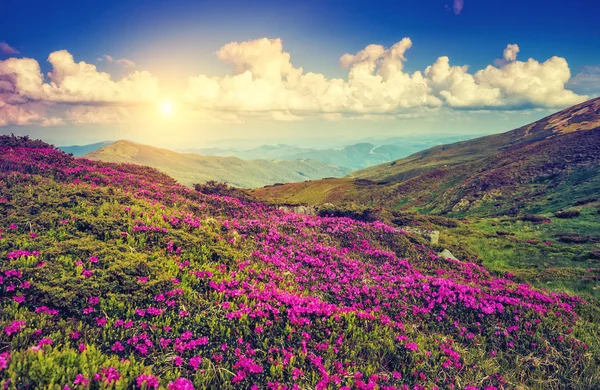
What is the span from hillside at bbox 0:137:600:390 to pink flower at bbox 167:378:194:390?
2 centimetres

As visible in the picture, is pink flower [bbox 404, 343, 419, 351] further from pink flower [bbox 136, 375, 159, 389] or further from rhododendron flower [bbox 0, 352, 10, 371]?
rhododendron flower [bbox 0, 352, 10, 371]

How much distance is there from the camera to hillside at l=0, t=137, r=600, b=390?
6.33 metres

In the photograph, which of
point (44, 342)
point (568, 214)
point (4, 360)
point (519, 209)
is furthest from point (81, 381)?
point (519, 209)

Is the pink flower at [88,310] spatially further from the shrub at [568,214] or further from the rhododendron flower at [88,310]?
the shrub at [568,214]

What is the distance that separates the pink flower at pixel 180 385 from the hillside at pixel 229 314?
0.02 metres

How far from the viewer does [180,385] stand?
18.2 feet

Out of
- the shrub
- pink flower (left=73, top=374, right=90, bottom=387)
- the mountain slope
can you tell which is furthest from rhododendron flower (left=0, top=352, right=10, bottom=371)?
the mountain slope

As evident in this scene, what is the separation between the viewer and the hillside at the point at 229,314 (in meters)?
6.33

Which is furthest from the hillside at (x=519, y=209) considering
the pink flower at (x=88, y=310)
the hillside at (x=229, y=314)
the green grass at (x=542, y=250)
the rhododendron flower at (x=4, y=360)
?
the rhododendron flower at (x=4, y=360)

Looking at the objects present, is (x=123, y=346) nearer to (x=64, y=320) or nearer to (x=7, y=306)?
(x=64, y=320)

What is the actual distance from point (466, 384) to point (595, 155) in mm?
68847

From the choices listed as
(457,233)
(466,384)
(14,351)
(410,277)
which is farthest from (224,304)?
(457,233)

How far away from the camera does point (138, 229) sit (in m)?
11.8

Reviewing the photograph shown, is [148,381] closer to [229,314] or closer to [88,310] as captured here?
[229,314]
